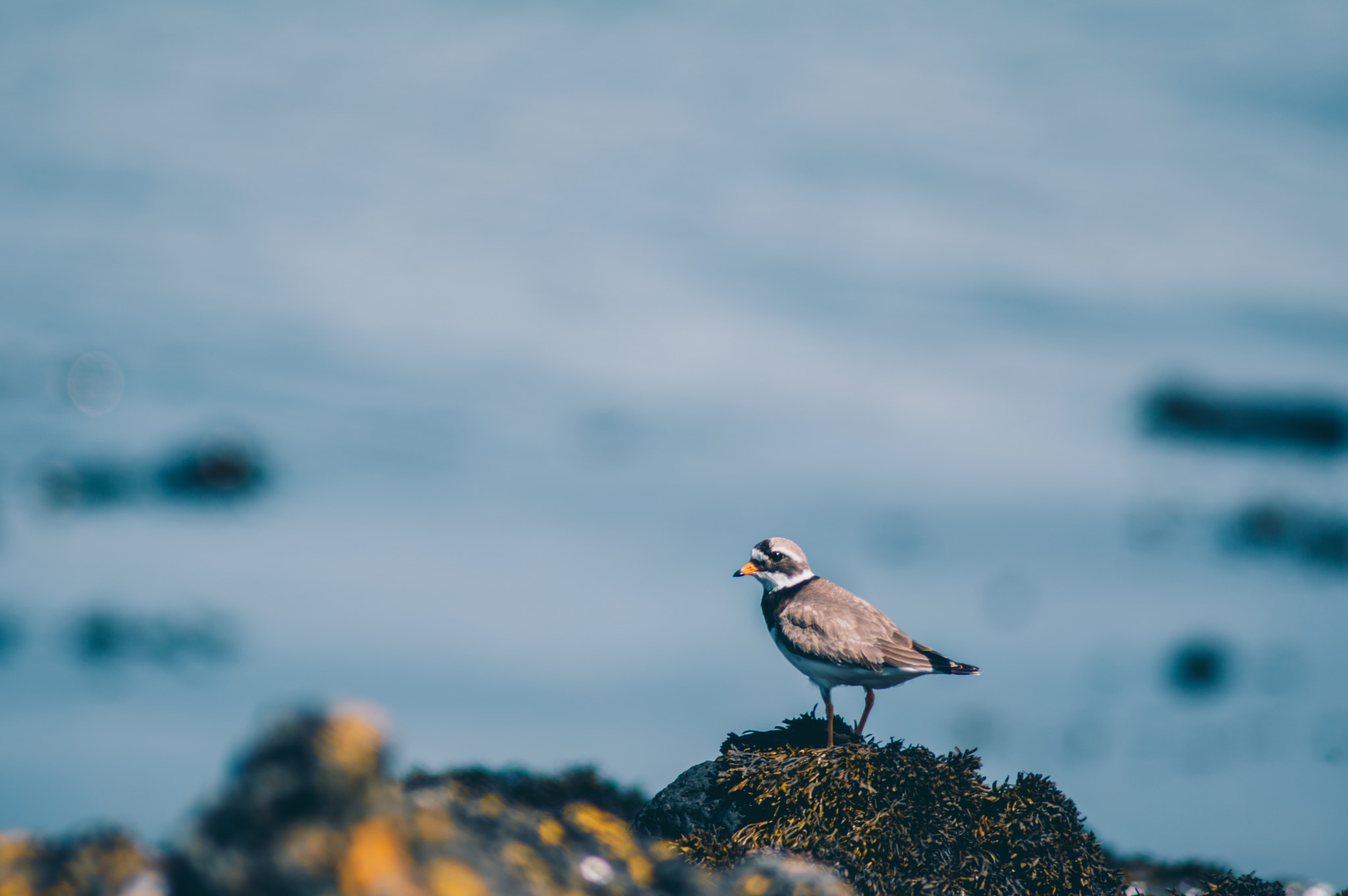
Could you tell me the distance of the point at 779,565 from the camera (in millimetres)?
12445

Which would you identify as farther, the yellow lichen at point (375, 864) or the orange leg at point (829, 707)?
the orange leg at point (829, 707)

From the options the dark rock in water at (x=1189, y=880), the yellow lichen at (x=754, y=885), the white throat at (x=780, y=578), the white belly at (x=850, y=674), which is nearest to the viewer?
the yellow lichen at (x=754, y=885)

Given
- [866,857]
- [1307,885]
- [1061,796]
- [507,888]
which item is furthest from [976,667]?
[507,888]

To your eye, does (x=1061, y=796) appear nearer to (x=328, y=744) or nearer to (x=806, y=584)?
(x=806, y=584)

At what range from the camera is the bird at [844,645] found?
35.3 ft

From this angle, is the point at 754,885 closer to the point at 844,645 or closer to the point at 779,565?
the point at 844,645

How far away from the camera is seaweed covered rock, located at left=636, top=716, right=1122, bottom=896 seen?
27.5ft

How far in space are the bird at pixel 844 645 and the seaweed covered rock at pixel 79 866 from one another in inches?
271

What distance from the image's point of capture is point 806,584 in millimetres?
12117

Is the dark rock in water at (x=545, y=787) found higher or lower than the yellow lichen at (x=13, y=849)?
higher

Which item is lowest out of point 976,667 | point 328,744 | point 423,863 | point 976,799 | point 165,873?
point 165,873

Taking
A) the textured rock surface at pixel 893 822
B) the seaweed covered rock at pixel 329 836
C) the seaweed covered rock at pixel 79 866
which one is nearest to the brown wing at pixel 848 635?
the textured rock surface at pixel 893 822

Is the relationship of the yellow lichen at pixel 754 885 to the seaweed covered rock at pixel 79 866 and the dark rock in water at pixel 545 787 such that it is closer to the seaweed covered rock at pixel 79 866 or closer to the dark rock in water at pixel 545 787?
the dark rock in water at pixel 545 787

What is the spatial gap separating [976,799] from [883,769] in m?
0.91
